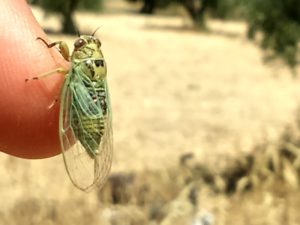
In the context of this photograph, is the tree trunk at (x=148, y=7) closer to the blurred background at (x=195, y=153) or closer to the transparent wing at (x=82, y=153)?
the blurred background at (x=195, y=153)

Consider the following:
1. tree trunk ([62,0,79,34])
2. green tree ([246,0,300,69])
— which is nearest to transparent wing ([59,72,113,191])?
green tree ([246,0,300,69])

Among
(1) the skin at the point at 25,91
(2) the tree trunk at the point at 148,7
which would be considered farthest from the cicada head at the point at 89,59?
(2) the tree trunk at the point at 148,7

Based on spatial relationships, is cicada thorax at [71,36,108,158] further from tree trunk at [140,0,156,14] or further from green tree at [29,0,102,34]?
tree trunk at [140,0,156,14]

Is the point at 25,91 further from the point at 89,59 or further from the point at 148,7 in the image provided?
the point at 148,7

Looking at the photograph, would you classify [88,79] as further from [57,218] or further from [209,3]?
[209,3]

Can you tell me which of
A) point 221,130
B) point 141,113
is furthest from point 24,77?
point 141,113

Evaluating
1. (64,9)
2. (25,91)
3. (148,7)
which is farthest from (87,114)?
(148,7)

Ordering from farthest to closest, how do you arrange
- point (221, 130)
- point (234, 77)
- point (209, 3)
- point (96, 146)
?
point (209, 3) < point (234, 77) < point (221, 130) < point (96, 146)
